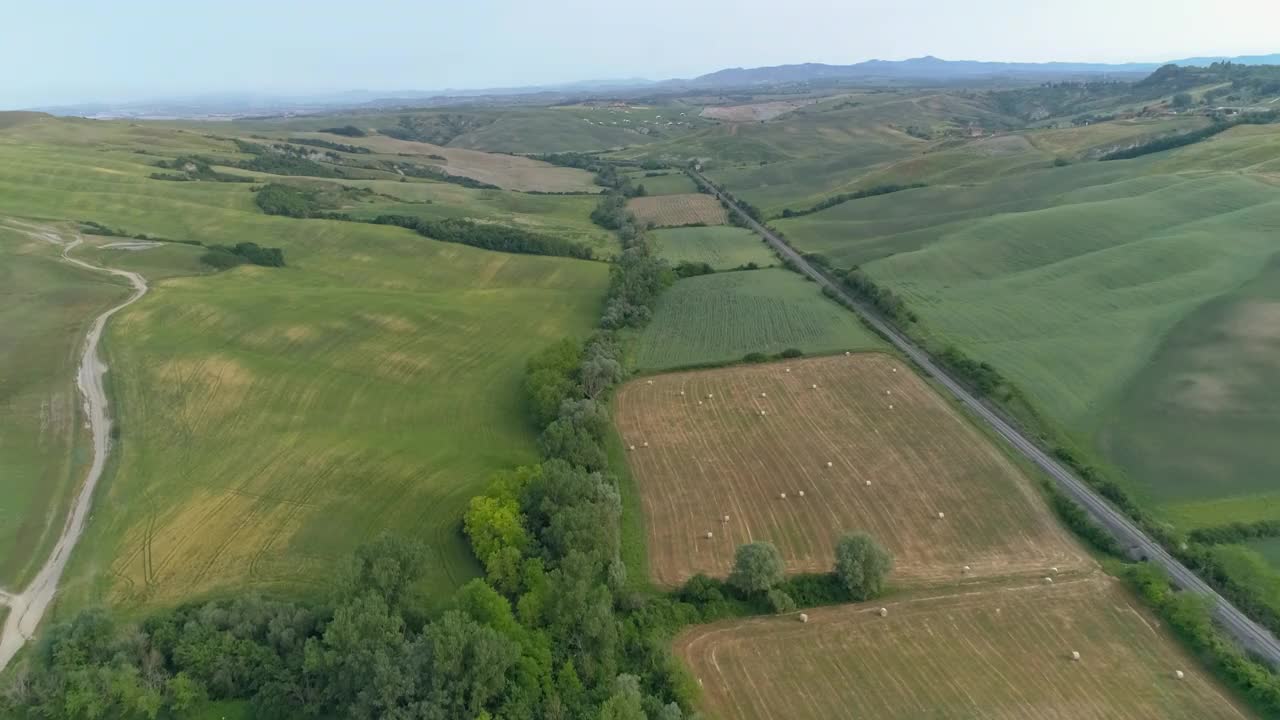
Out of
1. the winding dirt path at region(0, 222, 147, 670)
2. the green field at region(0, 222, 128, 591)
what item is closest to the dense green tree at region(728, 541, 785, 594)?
the winding dirt path at region(0, 222, 147, 670)

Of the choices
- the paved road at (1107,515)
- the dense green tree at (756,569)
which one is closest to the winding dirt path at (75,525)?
the dense green tree at (756,569)

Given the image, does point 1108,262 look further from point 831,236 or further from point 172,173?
point 172,173

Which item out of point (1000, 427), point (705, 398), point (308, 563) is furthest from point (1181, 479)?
point (308, 563)

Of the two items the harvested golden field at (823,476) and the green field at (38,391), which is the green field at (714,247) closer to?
the harvested golden field at (823,476)

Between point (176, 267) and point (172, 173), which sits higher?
point (172, 173)

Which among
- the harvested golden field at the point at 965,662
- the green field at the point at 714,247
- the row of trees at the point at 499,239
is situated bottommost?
the harvested golden field at the point at 965,662

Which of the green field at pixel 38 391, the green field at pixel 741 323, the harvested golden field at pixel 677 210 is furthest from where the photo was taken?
the harvested golden field at pixel 677 210
